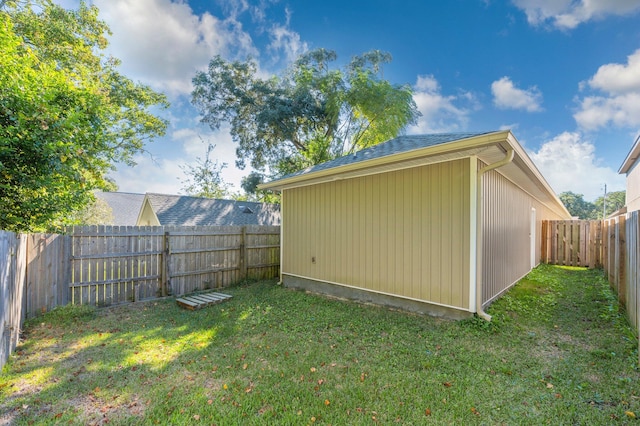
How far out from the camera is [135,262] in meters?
5.82

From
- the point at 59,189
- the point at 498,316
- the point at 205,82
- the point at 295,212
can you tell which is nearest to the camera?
the point at 498,316

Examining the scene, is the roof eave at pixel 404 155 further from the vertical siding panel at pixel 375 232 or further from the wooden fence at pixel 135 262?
the wooden fence at pixel 135 262

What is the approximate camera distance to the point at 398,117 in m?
16.0

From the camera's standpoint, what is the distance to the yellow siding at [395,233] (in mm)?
4277

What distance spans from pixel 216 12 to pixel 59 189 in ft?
23.6

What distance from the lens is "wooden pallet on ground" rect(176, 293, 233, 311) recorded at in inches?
212

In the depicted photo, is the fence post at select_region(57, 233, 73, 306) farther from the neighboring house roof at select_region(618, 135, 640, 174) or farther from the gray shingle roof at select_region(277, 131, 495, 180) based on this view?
the neighboring house roof at select_region(618, 135, 640, 174)

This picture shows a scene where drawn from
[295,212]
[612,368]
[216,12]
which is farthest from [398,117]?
[612,368]

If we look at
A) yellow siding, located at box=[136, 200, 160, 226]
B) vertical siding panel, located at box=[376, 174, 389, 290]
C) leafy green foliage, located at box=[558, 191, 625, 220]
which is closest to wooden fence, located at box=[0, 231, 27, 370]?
vertical siding panel, located at box=[376, 174, 389, 290]

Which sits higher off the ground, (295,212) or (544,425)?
(295,212)

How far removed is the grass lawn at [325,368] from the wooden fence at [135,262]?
55 cm

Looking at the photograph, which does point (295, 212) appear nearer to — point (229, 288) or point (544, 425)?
point (229, 288)

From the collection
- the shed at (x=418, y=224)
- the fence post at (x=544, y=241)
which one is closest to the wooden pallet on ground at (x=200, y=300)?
the shed at (x=418, y=224)

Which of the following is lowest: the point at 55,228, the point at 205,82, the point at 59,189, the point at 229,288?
the point at 229,288
